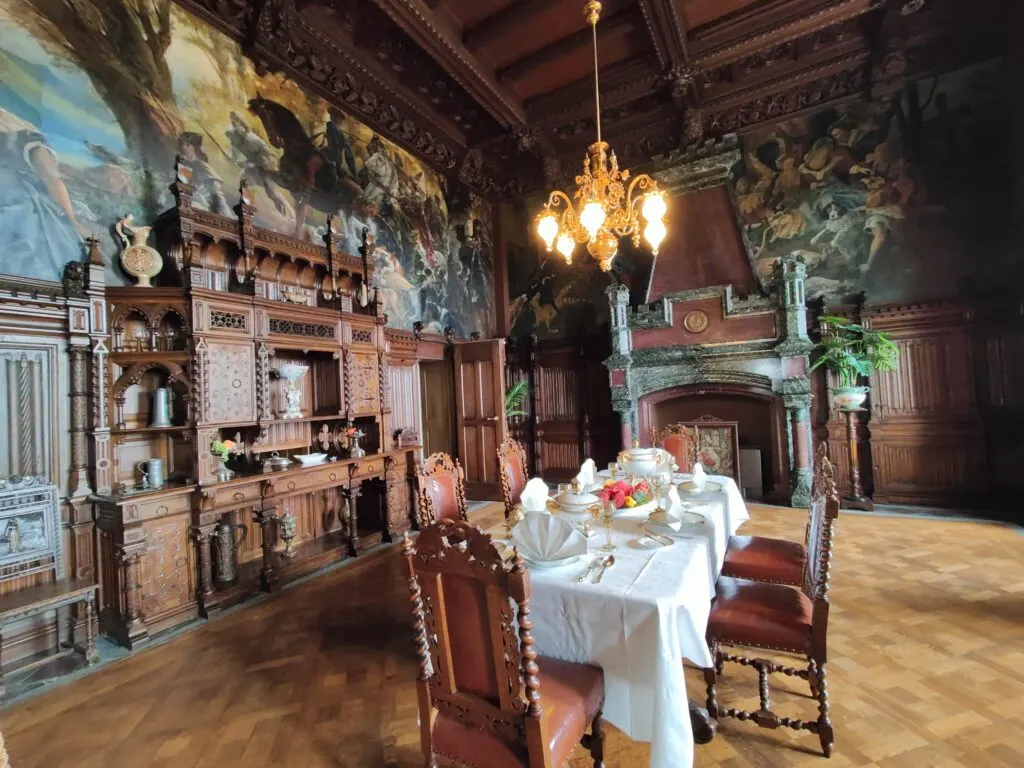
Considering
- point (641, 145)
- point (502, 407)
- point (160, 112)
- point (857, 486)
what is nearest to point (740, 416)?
point (857, 486)

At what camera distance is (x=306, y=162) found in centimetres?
503

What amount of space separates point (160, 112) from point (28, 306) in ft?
6.55

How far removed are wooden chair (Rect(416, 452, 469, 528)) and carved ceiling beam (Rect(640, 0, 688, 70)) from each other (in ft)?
16.6

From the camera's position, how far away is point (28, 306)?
2.90 m

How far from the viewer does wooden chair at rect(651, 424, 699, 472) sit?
4258 millimetres

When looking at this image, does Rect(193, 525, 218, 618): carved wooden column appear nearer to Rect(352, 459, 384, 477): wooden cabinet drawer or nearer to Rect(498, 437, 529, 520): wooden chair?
Rect(352, 459, 384, 477): wooden cabinet drawer

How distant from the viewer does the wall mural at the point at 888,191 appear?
5.34 metres

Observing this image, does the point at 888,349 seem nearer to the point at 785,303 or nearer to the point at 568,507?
the point at 785,303

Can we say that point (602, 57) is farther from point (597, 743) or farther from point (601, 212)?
point (597, 743)

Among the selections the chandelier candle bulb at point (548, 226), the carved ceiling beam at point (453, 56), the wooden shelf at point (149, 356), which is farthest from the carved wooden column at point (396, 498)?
the carved ceiling beam at point (453, 56)

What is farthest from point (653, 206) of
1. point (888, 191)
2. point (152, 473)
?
point (888, 191)

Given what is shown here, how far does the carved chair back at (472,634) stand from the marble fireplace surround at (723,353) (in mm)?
5696

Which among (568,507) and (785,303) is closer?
(568,507)

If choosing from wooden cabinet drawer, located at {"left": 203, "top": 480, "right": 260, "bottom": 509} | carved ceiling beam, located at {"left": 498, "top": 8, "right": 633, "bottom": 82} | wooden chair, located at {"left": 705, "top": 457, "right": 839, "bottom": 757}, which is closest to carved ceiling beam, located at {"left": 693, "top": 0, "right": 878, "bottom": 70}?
carved ceiling beam, located at {"left": 498, "top": 8, "right": 633, "bottom": 82}
